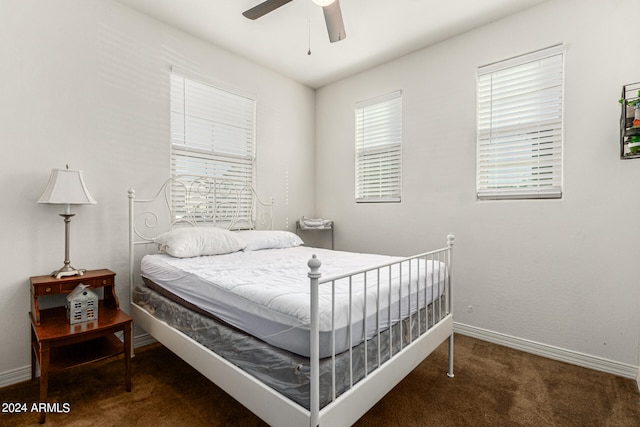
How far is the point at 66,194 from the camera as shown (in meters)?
2.12

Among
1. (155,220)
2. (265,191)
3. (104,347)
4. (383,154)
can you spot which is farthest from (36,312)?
(383,154)

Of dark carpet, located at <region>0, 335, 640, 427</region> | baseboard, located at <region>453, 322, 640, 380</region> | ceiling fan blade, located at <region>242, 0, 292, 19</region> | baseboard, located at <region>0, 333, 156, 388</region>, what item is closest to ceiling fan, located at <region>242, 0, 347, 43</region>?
ceiling fan blade, located at <region>242, 0, 292, 19</region>

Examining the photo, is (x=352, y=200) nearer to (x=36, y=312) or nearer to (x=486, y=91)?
(x=486, y=91)

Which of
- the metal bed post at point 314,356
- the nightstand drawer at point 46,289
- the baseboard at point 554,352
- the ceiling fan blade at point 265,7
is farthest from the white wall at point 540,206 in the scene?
the nightstand drawer at point 46,289

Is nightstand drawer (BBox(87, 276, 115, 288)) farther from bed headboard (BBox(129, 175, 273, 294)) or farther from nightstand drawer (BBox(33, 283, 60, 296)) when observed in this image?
bed headboard (BBox(129, 175, 273, 294))

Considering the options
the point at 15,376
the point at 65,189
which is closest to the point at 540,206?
the point at 65,189

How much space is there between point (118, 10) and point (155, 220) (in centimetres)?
175

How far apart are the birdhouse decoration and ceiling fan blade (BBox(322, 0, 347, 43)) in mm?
2411

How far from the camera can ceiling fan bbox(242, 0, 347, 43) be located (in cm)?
200

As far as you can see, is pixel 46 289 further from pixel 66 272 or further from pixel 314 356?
pixel 314 356

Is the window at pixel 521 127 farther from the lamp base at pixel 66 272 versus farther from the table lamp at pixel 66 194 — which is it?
the lamp base at pixel 66 272

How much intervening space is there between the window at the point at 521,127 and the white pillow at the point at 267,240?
187cm

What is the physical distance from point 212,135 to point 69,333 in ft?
6.84

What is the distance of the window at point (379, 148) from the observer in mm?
3527
